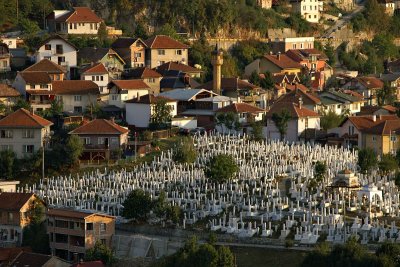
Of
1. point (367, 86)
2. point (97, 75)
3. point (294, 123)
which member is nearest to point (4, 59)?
point (97, 75)

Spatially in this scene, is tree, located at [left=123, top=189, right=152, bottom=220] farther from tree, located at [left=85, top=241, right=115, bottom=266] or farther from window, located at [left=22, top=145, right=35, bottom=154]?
window, located at [left=22, top=145, right=35, bottom=154]

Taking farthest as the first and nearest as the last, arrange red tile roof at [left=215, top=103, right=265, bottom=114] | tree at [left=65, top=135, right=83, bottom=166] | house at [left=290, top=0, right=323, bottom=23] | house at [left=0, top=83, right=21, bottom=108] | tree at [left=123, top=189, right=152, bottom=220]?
house at [left=290, top=0, right=323, bottom=23] → red tile roof at [left=215, top=103, right=265, bottom=114] → house at [left=0, top=83, right=21, bottom=108] → tree at [left=65, top=135, right=83, bottom=166] → tree at [left=123, top=189, right=152, bottom=220]

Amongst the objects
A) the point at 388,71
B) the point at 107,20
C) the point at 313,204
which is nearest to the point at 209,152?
the point at 313,204

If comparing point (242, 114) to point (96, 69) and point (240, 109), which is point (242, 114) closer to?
point (240, 109)

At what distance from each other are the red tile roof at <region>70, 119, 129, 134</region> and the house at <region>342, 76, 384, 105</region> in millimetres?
20426

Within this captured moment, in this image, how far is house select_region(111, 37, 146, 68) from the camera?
72812mm

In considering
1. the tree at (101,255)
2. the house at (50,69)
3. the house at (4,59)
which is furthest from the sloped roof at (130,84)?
the tree at (101,255)

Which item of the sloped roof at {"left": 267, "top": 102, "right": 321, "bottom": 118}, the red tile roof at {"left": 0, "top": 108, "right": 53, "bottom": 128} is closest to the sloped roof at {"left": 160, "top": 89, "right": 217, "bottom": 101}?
the sloped roof at {"left": 267, "top": 102, "right": 321, "bottom": 118}

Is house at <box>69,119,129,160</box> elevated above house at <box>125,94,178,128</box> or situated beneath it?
situated beneath

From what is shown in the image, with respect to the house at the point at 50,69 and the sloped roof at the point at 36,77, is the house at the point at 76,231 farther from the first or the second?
the house at the point at 50,69

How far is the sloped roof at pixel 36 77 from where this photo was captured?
64250 millimetres

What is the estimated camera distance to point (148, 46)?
73875 millimetres

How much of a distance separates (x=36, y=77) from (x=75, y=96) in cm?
184

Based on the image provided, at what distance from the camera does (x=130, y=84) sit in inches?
2616
